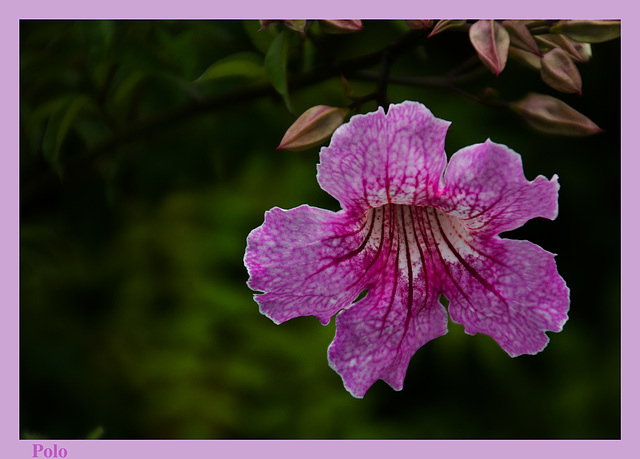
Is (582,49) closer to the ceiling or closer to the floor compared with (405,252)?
closer to the ceiling

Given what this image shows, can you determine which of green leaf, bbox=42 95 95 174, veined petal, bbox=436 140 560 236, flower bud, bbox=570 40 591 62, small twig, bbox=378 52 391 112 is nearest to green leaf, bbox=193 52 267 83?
small twig, bbox=378 52 391 112

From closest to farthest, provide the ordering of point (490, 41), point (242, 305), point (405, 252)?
point (490, 41) → point (405, 252) → point (242, 305)

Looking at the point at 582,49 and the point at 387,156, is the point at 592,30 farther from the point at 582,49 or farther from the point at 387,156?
the point at 387,156

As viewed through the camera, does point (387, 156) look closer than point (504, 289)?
Yes

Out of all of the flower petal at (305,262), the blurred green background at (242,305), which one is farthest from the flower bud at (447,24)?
the blurred green background at (242,305)

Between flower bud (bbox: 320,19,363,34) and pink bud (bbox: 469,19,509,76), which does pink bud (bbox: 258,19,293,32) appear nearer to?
flower bud (bbox: 320,19,363,34)

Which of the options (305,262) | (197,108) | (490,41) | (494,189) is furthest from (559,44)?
(197,108)

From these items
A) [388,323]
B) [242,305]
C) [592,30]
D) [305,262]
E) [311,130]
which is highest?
[592,30]
